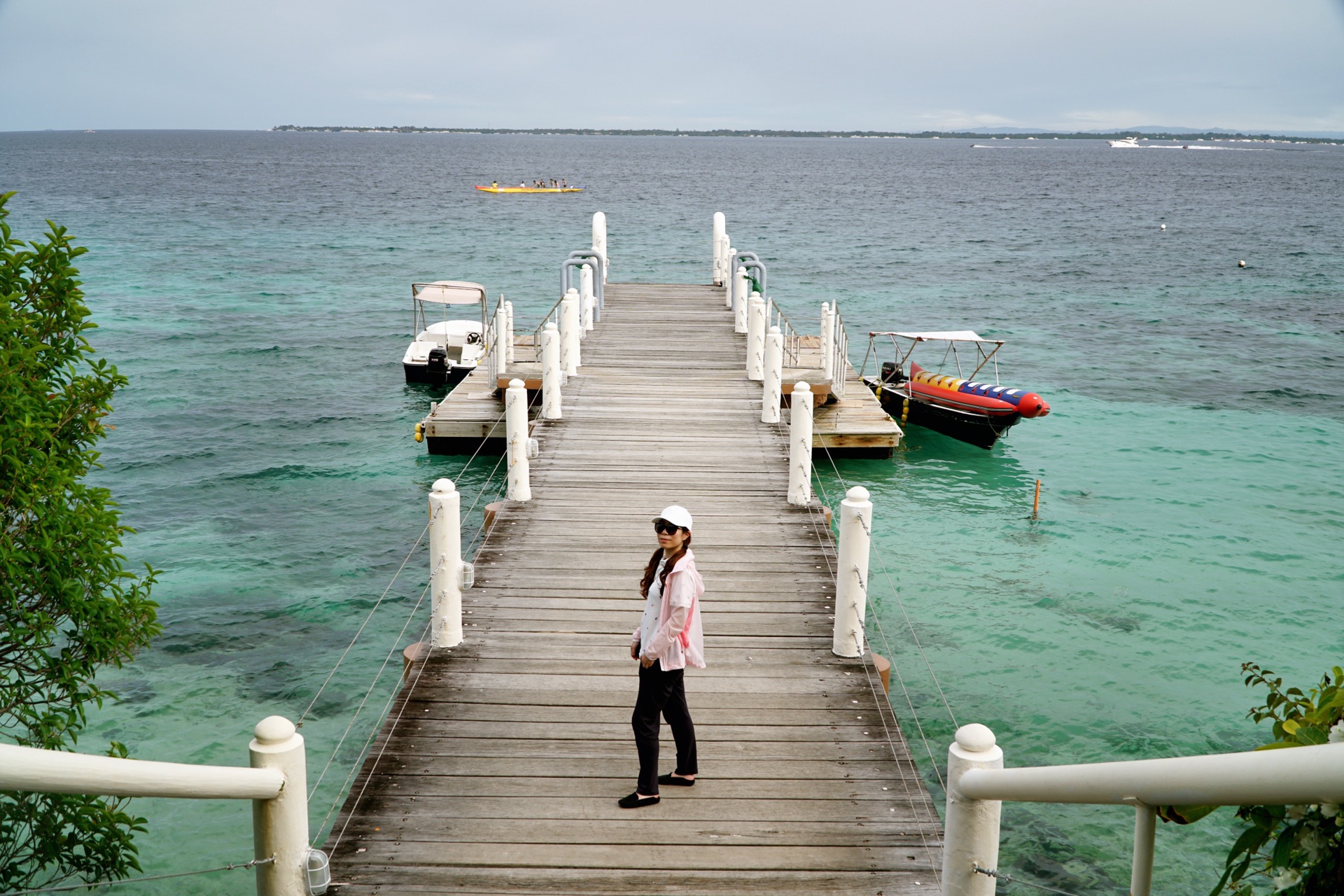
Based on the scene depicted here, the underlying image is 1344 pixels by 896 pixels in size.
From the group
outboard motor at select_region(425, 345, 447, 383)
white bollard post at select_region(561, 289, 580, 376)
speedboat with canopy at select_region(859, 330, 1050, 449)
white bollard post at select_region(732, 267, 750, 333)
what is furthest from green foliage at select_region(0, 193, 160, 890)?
outboard motor at select_region(425, 345, 447, 383)

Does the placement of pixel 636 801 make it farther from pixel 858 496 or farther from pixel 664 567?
pixel 858 496

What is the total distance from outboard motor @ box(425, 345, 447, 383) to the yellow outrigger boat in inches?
3303

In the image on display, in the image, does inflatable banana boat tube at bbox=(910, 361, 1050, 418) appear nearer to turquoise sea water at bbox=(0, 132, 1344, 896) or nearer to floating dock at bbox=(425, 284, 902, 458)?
turquoise sea water at bbox=(0, 132, 1344, 896)

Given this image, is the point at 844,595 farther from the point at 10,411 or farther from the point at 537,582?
the point at 10,411

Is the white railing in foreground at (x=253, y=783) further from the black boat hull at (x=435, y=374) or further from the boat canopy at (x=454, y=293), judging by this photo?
the boat canopy at (x=454, y=293)

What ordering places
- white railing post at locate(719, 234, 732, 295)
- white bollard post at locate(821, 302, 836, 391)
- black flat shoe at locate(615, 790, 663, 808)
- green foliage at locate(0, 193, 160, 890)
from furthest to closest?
white railing post at locate(719, 234, 732, 295)
white bollard post at locate(821, 302, 836, 391)
black flat shoe at locate(615, 790, 663, 808)
green foliage at locate(0, 193, 160, 890)

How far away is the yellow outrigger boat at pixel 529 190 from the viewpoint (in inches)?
4289

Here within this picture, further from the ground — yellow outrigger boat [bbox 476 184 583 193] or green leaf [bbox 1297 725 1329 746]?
yellow outrigger boat [bbox 476 184 583 193]

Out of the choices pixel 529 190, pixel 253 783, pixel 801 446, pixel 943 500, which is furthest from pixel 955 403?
pixel 529 190

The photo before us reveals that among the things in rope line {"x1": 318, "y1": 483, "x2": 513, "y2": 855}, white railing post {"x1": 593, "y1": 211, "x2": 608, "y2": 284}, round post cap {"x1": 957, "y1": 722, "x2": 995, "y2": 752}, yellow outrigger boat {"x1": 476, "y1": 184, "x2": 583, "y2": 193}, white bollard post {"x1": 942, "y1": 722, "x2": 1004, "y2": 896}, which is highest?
yellow outrigger boat {"x1": 476, "y1": 184, "x2": 583, "y2": 193}

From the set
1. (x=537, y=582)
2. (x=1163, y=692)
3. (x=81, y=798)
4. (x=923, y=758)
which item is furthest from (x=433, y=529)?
(x=1163, y=692)

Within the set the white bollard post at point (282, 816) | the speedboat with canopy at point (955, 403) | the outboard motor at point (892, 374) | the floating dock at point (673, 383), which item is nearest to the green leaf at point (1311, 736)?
the white bollard post at point (282, 816)

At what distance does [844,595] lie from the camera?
27.0 ft

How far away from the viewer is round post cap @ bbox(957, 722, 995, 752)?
14.1ft
